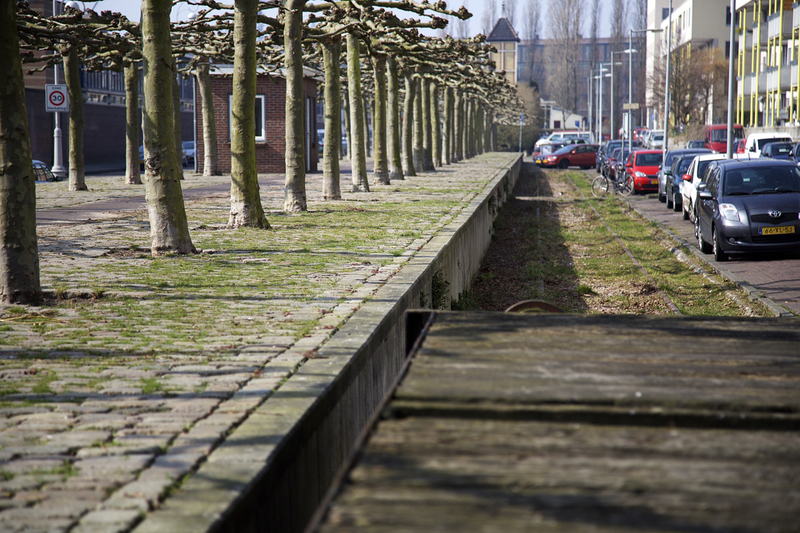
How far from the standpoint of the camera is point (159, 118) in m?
10.8

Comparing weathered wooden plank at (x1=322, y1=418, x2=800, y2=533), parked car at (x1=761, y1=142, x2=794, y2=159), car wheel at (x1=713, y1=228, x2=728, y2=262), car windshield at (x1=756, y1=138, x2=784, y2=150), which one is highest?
car windshield at (x1=756, y1=138, x2=784, y2=150)

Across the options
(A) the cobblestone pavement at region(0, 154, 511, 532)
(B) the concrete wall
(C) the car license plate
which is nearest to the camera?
(B) the concrete wall

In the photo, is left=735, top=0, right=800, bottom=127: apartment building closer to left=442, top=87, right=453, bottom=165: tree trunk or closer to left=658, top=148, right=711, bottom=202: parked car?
left=442, top=87, right=453, bottom=165: tree trunk

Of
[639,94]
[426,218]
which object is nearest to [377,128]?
[426,218]

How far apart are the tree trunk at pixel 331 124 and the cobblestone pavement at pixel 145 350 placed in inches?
256

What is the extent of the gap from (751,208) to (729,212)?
1.20ft

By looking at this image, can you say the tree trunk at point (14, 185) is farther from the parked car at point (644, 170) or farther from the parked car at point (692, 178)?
the parked car at point (644, 170)

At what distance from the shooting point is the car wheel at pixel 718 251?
15.7m

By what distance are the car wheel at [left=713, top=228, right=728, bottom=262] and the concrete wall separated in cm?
912

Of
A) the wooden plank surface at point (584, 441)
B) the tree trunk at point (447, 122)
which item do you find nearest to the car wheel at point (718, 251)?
the wooden plank surface at point (584, 441)

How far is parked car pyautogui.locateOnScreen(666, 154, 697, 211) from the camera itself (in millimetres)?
26578

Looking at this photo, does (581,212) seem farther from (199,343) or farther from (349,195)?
(199,343)

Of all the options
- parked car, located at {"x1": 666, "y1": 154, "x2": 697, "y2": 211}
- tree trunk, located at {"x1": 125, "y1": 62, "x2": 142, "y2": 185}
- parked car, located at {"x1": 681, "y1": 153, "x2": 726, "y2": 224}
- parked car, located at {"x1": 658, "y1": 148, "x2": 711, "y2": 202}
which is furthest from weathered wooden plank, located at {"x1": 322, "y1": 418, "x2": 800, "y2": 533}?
parked car, located at {"x1": 658, "y1": 148, "x2": 711, "y2": 202}

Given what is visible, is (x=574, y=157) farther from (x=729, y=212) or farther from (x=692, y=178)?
(x=729, y=212)
